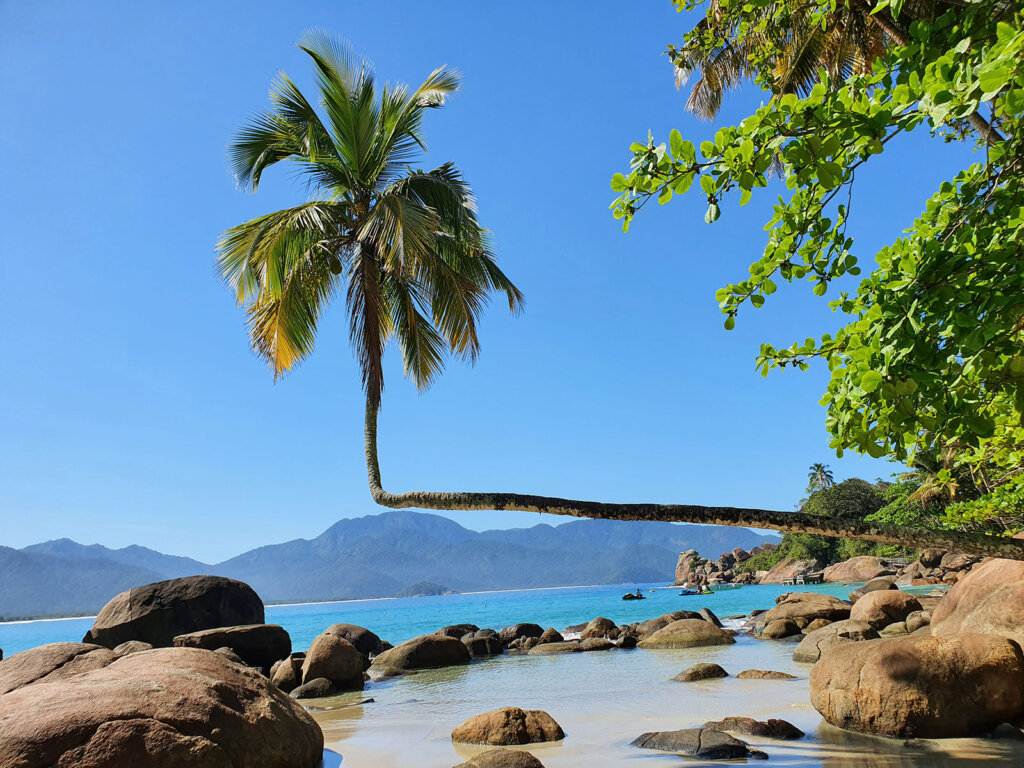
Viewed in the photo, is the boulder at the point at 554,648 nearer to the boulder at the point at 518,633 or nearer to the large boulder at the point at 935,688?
the boulder at the point at 518,633

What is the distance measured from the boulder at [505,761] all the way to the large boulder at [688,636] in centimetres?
1421

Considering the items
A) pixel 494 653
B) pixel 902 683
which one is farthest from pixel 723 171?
pixel 494 653

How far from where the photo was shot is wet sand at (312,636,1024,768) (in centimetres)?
647

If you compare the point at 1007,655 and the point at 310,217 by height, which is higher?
the point at 310,217

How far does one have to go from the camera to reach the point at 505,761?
6.30 metres

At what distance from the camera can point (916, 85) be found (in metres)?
2.57

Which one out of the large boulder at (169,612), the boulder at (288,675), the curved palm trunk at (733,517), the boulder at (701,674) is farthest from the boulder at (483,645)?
the curved palm trunk at (733,517)

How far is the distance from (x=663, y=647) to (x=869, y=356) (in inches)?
725

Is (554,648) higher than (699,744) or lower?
lower

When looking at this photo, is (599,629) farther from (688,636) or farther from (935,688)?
(935,688)

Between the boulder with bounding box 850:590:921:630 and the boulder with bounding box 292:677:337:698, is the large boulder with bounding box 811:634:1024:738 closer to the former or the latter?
the boulder with bounding box 292:677:337:698

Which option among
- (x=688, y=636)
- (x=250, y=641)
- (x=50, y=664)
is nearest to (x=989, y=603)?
(x=688, y=636)

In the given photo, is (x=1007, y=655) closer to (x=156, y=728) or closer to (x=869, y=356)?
(x=869, y=356)

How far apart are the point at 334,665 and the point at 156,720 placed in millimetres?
10674
